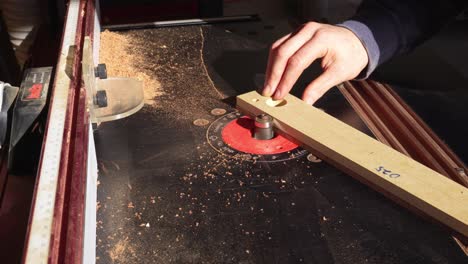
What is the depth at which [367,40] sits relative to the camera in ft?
3.45

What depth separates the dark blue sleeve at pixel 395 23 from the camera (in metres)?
1.07

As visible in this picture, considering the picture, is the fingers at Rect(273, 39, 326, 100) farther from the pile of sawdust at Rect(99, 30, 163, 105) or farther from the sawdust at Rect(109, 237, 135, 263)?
the sawdust at Rect(109, 237, 135, 263)

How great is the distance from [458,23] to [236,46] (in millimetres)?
1289

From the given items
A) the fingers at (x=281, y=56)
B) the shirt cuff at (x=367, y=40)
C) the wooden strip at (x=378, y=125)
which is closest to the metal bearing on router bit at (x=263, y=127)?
the fingers at (x=281, y=56)

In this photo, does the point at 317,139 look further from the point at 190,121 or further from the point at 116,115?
the point at 116,115

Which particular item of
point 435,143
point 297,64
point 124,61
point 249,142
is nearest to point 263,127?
point 249,142

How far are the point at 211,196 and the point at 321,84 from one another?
40 centimetres

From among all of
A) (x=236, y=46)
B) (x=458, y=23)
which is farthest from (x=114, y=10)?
(x=458, y=23)

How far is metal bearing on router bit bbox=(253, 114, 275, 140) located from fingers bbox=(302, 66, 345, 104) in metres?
0.13

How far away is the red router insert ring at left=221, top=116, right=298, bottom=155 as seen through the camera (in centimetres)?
87

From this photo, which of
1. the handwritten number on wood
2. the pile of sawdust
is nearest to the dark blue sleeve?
the handwritten number on wood

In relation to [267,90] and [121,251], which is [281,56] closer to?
[267,90]

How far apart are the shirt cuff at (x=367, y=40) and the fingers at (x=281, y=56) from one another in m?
0.13

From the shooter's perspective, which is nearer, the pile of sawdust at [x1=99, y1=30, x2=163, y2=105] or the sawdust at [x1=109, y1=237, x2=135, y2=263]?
the sawdust at [x1=109, y1=237, x2=135, y2=263]
